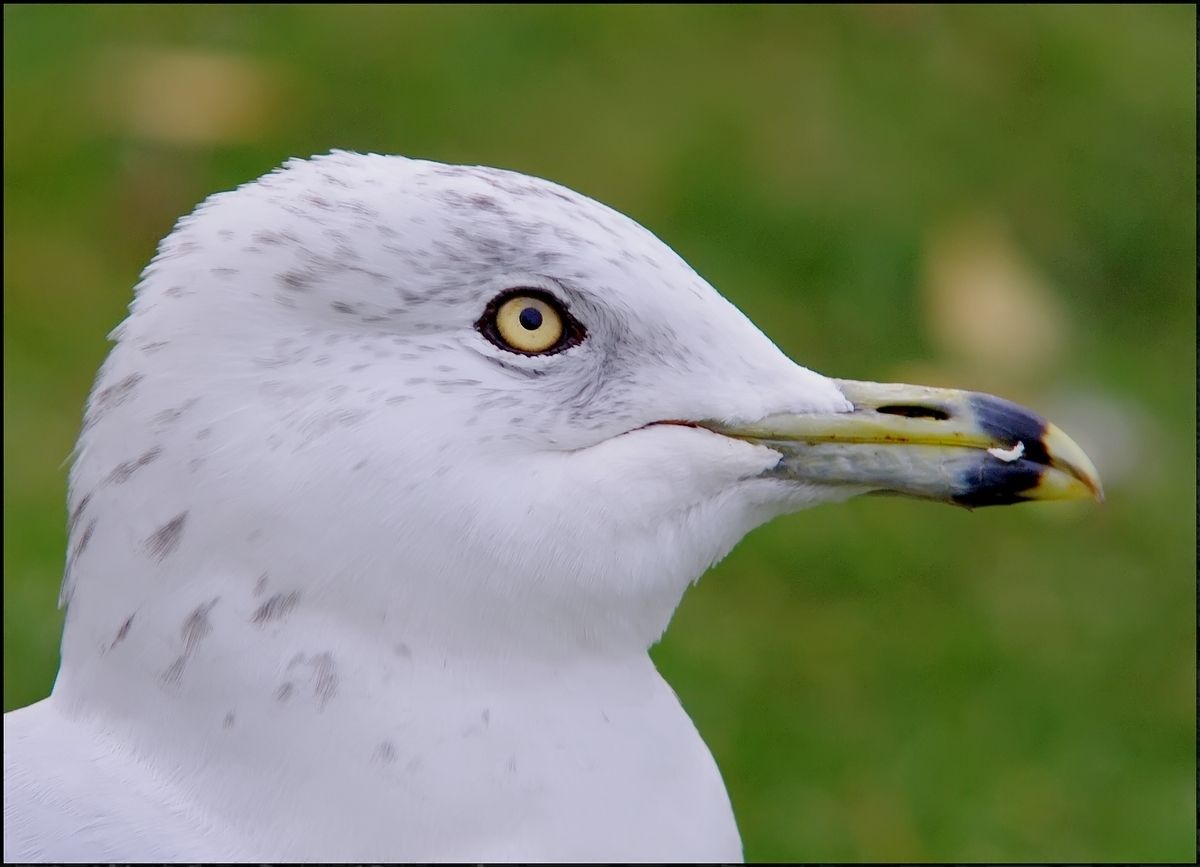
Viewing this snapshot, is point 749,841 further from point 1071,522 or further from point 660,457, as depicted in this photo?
point 660,457

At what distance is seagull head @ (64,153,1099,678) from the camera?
187 centimetres

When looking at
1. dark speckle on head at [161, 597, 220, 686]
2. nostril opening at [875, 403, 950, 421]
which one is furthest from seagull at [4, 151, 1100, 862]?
nostril opening at [875, 403, 950, 421]

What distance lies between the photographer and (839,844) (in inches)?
162

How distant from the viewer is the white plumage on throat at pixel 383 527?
188 cm

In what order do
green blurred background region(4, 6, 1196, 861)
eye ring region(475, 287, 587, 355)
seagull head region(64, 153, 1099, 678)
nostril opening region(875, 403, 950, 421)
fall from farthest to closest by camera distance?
green blurred background region(4, 6, 1196, 861)
nostril opening region(875, 403, 950, 421)
eye ring region(475, 287, 587, 355)
seagull head region(64, 153, 1099, 678)

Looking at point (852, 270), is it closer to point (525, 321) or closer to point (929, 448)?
point (929, 448)

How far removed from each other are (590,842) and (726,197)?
13.3 feet

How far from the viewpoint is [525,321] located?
2.01 meters

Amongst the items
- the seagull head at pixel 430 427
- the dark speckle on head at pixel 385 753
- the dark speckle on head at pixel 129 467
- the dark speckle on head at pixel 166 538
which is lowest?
the dark speckle on head at pixel 385 753

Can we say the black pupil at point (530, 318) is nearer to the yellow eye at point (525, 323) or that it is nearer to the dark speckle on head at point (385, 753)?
the yellow eye at point (525, 323)

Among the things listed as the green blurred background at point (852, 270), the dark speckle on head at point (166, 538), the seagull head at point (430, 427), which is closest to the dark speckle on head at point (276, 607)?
the seagull head at point (430, 427)

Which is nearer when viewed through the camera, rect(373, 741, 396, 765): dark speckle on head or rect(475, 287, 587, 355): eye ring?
rect(373, 741, 396, 765): dark speckle on head

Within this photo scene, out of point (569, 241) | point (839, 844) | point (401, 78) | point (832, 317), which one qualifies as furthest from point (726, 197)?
point (569, 241)

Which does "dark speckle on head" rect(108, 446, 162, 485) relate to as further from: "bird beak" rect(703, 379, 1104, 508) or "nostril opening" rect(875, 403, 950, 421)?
"nostril opening" rect(875, 403, 950, 421)
